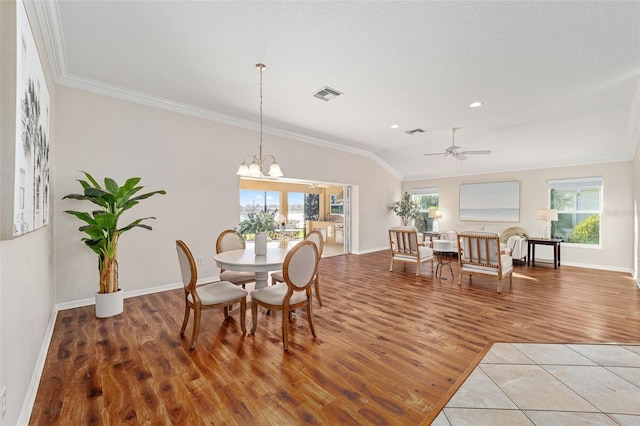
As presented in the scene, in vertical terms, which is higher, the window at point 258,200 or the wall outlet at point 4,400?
the window at point 258,200

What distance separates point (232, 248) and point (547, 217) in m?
6.80

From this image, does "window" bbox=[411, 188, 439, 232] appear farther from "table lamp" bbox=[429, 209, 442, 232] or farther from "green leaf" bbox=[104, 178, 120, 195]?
"green leaf" bbox=[104, 178, 120, 195]

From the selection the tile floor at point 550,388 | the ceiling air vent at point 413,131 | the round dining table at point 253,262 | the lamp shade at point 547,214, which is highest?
the ceiling air vent at point 413,131

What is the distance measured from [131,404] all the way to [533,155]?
8411 mm

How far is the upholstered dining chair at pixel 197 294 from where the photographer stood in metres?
2.58

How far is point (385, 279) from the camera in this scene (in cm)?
515

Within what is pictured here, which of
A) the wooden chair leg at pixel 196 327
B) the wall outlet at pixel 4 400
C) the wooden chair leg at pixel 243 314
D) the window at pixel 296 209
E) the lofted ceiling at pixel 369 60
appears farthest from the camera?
the window at pixel 296 209

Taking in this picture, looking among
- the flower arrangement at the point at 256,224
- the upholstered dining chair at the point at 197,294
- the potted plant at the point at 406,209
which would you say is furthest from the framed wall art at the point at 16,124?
the potted plant at the point at 406,209

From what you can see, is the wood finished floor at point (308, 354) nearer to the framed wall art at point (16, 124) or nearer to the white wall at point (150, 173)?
the white wall at point (150, 173)

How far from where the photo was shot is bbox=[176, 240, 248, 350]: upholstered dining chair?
8.46 ft

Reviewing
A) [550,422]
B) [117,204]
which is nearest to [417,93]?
[550,422]

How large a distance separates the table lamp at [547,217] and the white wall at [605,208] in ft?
0.92

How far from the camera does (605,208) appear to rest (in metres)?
6.05

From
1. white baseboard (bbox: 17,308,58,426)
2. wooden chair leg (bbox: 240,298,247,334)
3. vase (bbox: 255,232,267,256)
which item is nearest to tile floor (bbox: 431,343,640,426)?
wooden chair leg (bbox: 240,298,247,334)
